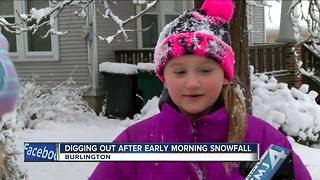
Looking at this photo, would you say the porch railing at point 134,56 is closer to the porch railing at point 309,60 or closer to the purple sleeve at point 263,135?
the porch railing at point 309,60

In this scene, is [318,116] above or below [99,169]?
below

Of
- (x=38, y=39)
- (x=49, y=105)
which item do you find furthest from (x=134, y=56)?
(x=49, y=105)

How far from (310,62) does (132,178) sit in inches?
531

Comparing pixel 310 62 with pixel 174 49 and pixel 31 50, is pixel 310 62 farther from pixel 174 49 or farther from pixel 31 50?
pixel 174 49

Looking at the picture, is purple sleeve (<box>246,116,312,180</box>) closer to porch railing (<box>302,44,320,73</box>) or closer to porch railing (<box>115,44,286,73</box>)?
porch railing (<box>115,44,286,73</box>)

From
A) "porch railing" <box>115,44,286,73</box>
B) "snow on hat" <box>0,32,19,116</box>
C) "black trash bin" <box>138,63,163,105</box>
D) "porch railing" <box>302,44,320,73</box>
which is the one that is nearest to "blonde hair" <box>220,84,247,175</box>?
"snow on hat" <box>0,32,19,116</box>

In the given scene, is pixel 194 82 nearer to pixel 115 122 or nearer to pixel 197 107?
pixel 197 107

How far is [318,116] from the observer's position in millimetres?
8656

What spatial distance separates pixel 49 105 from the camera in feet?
31.6

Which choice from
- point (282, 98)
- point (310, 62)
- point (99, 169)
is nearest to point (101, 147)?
point (99, 169)

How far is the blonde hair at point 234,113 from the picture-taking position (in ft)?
5.32

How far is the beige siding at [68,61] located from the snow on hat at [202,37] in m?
10.0

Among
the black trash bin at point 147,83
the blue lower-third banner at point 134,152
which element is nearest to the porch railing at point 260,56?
the black trash bin at point 147,83

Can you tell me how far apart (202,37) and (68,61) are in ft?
34.4
